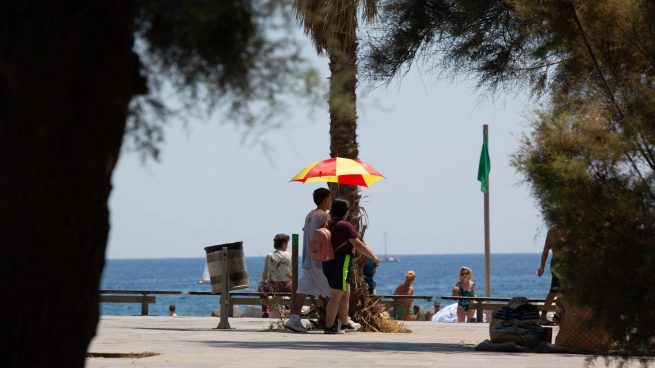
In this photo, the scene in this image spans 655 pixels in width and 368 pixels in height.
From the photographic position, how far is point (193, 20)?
4.96 m

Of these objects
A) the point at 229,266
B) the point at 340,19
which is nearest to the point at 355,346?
the point at 229,266

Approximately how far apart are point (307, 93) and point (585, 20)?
3.48 meters

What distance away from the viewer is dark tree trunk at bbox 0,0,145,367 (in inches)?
184

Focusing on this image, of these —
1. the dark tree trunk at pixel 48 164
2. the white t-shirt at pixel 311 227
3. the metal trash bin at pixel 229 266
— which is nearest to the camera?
the dark tree trunk at pixel 48 164

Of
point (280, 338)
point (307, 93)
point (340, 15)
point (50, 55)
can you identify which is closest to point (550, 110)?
point (307, 93)

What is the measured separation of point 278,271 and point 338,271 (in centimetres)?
389

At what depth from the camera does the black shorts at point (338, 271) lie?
1423cm

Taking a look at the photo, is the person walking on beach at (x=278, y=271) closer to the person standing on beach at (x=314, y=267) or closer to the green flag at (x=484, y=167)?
the person standing on beach at (x=314, y=267)

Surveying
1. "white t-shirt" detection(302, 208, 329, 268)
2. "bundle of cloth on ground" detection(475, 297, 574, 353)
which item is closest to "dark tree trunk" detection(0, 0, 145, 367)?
"bundle of cloth on ground" detection(475, 297, 574, 353)

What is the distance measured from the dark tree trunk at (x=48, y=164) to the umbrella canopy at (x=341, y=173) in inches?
431

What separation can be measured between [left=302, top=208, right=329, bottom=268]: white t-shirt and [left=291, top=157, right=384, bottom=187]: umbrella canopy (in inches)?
43.6

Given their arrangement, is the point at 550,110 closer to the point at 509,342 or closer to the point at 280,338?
the point at 509,342

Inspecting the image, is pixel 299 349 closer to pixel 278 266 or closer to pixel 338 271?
pixel 338 271

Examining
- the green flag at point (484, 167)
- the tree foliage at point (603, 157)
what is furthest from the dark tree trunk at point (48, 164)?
the green flag at point (484, 167)
